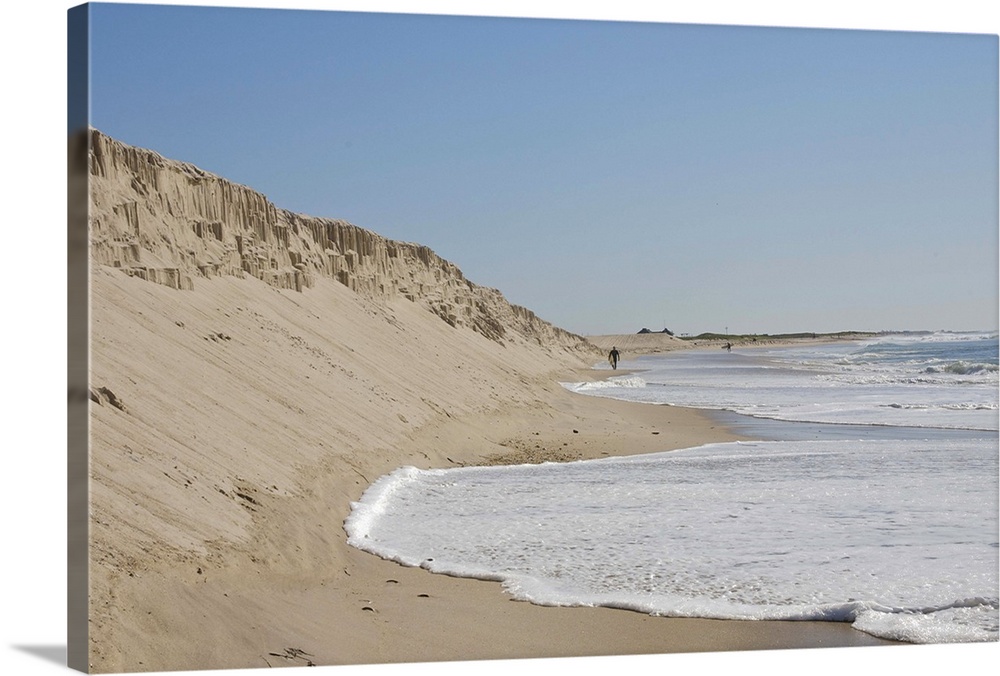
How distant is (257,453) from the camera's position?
25.4ft

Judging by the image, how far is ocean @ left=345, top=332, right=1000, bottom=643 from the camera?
6.36m

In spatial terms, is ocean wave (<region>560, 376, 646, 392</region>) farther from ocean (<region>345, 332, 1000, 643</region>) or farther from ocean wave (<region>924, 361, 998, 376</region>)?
ocean wave (<region>924, 361, 998, 376</region>)

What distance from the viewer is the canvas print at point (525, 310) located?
19.7 feet

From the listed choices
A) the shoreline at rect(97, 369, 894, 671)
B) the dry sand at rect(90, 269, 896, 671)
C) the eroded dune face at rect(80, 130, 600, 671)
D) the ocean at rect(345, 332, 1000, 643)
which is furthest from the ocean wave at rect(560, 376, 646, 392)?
the shoreline at rect(97, 369, 894, 671)

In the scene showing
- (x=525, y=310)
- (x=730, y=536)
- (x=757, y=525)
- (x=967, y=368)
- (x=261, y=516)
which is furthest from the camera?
(x=967, y=368)

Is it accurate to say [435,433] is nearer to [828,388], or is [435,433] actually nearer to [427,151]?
[427,151]

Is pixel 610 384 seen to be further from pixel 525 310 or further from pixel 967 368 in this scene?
pixel 525 310

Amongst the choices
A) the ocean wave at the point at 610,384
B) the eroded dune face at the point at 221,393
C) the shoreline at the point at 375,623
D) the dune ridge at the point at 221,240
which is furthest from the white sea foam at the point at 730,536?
the ocean wave at the point at 610,384

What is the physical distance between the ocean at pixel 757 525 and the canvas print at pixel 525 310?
36 millimetres

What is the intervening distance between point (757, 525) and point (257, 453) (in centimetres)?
369

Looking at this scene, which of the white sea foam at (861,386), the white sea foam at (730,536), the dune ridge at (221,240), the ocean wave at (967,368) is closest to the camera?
the white sea foam at (730,536)

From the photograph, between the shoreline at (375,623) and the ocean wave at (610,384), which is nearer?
the shoreline at (375,623)

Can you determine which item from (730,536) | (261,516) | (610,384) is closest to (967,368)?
(730,536)

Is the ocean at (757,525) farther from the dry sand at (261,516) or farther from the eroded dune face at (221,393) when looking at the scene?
the eroded dune face at (221,393)
